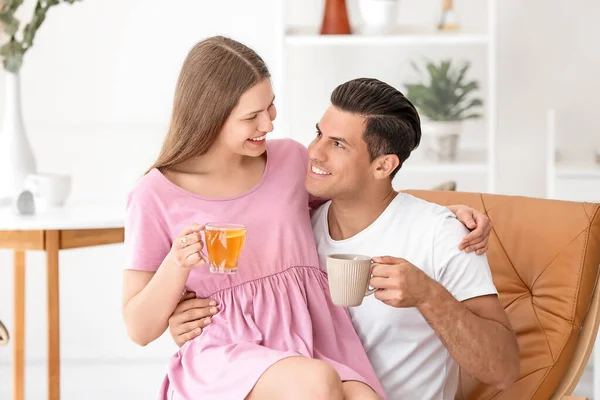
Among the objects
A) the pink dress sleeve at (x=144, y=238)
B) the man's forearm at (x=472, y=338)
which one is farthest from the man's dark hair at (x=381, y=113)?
the pink dress sleeve at (x=144, y=238)

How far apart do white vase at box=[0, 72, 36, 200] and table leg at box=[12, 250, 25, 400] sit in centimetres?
26

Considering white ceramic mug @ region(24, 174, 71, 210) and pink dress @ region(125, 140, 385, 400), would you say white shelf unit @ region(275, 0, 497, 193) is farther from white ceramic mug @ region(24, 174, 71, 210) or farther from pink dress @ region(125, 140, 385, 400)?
pink dress @ region(125, 140, 385, 400)

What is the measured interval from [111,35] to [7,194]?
1.25m

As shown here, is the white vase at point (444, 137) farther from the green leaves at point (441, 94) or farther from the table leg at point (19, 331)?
the table leg at point (19, 331)

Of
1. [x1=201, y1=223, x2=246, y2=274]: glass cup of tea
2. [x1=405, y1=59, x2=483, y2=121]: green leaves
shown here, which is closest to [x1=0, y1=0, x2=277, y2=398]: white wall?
[x1=405, y1=59, x2=483, y2=121]: green leaves

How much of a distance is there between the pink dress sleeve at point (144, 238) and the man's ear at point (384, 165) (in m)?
0.46

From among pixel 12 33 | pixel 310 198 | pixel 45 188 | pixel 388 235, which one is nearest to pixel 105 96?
pixel 12 33

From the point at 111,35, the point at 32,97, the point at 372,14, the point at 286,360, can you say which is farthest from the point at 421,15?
the point at 286,360

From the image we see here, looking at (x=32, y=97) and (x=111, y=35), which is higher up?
(x=111, y=35)

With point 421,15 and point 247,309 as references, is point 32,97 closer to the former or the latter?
point 421,15

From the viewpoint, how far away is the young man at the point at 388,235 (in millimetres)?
1921

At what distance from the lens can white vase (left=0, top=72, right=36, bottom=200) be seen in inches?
119

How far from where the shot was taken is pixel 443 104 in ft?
11.8

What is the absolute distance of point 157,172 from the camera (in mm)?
1978
